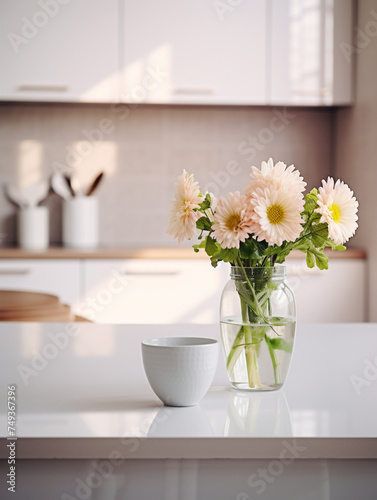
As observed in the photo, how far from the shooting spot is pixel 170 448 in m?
0.78

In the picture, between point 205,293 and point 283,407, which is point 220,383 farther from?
point 205,293

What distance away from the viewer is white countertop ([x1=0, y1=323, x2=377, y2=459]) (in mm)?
780

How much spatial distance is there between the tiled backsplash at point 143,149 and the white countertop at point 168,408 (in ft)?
7.65

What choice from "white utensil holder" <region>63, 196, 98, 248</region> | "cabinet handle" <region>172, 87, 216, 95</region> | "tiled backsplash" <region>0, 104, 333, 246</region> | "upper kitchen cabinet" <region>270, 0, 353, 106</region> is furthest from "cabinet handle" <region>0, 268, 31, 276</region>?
"upper kitchen cabinet" <region>270, 0, 353, 106</region>

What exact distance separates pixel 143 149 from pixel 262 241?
2.81 m

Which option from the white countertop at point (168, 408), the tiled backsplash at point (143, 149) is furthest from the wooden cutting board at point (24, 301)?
the tiled backsplash at point (143, 149)

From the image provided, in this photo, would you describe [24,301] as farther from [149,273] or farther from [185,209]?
[149,273]

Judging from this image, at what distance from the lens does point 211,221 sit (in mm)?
970

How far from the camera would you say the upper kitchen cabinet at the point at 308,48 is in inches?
132

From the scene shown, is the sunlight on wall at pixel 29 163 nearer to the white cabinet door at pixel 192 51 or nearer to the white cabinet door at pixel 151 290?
the white cabinet door at pixel 192 51

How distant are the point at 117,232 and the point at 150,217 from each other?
192 mm

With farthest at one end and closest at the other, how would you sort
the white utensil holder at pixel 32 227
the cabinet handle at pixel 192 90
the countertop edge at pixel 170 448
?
the white utensil holder at pixel 32 227 < the cabinet handle at pixel 192 90 < the countertop edge at pixel 170 448

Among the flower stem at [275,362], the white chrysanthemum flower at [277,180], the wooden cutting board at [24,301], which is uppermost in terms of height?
the white chrysanthemum flower at [277,180]

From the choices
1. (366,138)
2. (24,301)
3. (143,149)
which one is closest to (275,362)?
(24,301)
